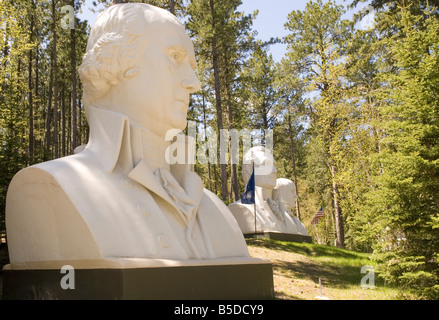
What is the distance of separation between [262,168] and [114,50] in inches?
408

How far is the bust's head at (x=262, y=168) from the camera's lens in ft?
46.8

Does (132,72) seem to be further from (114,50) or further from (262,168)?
(262,168)

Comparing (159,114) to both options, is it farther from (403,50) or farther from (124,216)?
(403,50)

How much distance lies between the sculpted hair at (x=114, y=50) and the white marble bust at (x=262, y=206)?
9.73 metres

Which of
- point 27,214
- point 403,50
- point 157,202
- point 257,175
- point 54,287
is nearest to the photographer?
point 54,287

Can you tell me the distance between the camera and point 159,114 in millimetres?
4359

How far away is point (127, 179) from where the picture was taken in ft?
13.3

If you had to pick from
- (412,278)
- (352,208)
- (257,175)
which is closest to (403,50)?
(412,278)

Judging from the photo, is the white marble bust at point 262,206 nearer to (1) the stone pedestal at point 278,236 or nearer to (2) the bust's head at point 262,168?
(2) the bust's head at point 262,168

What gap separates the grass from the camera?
736 centimetres

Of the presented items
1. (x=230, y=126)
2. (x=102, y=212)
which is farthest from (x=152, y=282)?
(x=230, y=126)

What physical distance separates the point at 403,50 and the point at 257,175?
7764mm

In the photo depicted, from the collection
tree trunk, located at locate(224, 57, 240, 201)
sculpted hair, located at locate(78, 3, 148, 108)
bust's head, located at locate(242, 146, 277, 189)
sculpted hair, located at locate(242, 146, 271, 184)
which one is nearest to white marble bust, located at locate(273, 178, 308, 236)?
tree trunk, located at locate(224, 57, 240, 201)

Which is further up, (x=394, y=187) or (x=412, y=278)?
(x=394, y=187)
